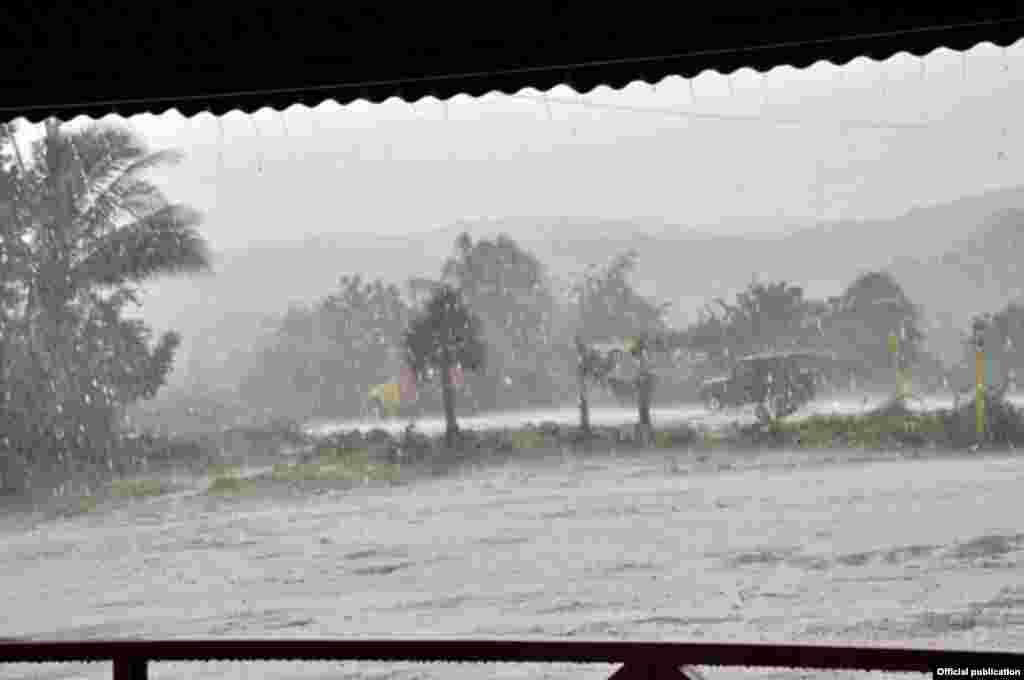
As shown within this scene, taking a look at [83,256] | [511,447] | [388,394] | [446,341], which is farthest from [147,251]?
[511,447]

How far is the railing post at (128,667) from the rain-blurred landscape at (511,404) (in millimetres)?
6764

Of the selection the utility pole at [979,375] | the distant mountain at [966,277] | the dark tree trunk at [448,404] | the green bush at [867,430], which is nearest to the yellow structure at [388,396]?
the dark tree trunk at [448,404]

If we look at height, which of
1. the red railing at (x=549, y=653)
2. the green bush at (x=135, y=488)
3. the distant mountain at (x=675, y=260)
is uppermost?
the distant mountain at (x=675, y=260)

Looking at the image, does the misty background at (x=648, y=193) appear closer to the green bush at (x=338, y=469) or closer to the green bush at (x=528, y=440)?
the green bush at (x=338, y=469)

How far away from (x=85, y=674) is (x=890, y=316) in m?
6.46

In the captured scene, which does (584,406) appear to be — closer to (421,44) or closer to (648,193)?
(648,193)

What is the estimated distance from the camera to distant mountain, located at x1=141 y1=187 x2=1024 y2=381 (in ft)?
31.0

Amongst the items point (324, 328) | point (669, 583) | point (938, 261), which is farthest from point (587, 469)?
point (938, 261)

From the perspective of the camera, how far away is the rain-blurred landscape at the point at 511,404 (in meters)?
8.70

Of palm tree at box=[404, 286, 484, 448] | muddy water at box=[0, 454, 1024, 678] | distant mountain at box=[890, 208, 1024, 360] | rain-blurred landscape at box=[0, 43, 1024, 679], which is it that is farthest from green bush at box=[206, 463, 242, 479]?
distant mountain at box=[890, 208, 1024, 360]

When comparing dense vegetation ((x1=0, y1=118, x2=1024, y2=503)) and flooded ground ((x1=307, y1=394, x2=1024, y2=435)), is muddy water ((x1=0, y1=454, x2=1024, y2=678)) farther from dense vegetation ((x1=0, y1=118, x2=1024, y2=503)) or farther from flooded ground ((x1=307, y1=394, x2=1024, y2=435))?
dense vegetation ((x1=0, y1=118, x2=1024, y2=503))

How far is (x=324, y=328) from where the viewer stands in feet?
32.3

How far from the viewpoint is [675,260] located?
10242 mm

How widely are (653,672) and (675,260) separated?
918 cm
